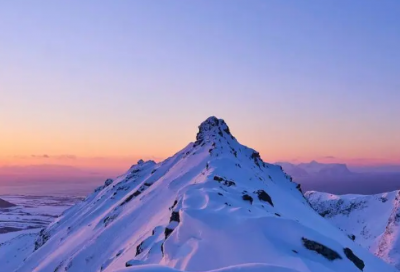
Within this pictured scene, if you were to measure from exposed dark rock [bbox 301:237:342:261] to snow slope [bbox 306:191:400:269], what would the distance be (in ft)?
202


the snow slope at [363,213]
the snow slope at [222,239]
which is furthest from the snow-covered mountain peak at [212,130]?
the snow slope at [363,213]

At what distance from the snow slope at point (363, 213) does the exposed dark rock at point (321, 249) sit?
6166cm

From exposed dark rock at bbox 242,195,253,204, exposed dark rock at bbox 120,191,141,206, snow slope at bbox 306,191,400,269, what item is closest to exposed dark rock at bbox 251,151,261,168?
exposed dark rock at bbox 120,191,141,206

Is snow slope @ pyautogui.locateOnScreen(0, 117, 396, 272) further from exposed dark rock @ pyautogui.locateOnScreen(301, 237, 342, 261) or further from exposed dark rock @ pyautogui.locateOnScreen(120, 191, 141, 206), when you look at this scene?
exposed dark rock @ pyautogui.locateOnScreen(120, 191, 141, 206)

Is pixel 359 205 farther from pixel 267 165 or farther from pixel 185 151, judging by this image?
pixel 185 151

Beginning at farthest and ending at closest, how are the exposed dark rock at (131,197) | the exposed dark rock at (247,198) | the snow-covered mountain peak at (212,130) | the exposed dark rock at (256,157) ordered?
the snow-covered mountain peak at (212,130), the exposed dark rock at (256,157), the exposed dark rock at (131,197), the exposed dark rock at (247,198)

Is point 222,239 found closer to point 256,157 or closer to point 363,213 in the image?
point 256,157

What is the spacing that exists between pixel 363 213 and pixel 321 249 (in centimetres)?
10427

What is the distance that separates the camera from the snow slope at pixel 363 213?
84575 mm

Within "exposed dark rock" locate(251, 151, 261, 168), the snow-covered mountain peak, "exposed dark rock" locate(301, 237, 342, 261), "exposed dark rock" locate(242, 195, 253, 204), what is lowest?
"exposed dark rock" locate(301, 237, 342, 261)

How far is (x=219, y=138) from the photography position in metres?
61.8

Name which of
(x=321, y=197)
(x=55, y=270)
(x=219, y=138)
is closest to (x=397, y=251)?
(x=219, y=138)

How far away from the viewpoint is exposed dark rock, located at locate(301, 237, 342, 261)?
16.3 metres

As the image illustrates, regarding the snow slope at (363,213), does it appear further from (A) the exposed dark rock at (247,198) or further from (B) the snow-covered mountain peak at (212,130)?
(A) the exposed dark rock at (247,198)
